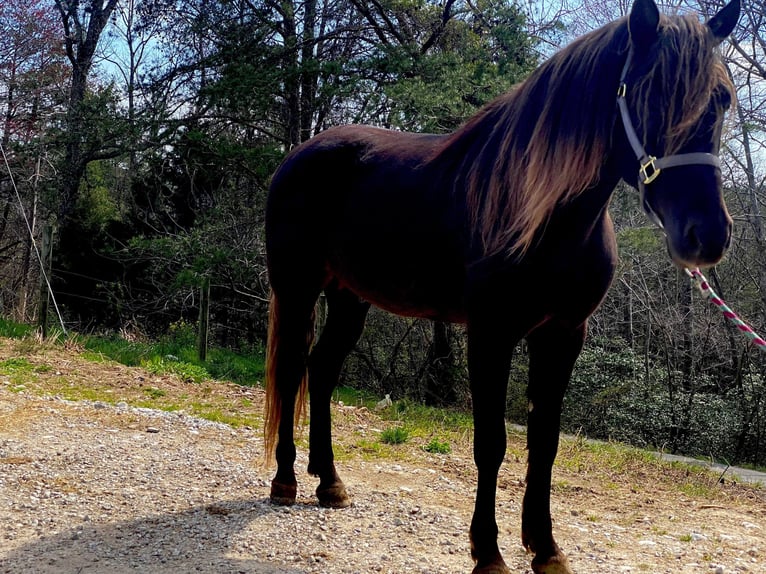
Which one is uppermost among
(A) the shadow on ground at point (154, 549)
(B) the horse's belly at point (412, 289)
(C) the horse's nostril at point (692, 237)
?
(C) the horse's nostril at point (692, 237)

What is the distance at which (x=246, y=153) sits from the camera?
913 cm

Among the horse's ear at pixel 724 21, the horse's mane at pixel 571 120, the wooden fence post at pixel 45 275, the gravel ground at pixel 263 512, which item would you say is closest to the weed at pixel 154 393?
the gravel ground at pixel 263 512

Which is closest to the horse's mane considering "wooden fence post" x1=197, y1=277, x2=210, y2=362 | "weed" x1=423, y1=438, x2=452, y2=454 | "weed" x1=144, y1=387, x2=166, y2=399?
"weed" x1=423, y1=438, x2=452, y2=454

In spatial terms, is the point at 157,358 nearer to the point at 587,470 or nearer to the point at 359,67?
the point at 359,67

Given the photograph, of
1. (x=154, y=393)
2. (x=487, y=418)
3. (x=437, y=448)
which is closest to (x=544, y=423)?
(x=487, y=418)

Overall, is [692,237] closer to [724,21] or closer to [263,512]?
[724,21]

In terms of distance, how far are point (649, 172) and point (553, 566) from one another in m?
1.67

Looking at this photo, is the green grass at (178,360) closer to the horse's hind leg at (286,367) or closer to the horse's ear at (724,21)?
the horse's hind leg at (286,367)

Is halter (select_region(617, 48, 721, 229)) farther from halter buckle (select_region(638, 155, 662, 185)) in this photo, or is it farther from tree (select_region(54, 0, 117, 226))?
tree (select_region(54, 0, 117, 226))

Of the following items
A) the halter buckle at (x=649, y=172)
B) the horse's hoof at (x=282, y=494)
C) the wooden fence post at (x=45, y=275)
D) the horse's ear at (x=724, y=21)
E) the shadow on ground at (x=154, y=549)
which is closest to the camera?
the halter buckle at (x=649, y=172)

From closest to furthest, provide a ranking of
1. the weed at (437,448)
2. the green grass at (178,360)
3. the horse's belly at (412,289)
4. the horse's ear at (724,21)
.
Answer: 1. the horse's ear at (724,21)
2. the horse's belly at (412,289)
3. the weed at (437,448)
4. the green grass at (178,360)

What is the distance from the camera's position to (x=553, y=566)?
271 centimetres

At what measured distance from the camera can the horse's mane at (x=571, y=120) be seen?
2.06 meters

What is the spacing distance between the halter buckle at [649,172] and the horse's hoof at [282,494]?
8.09 feet
